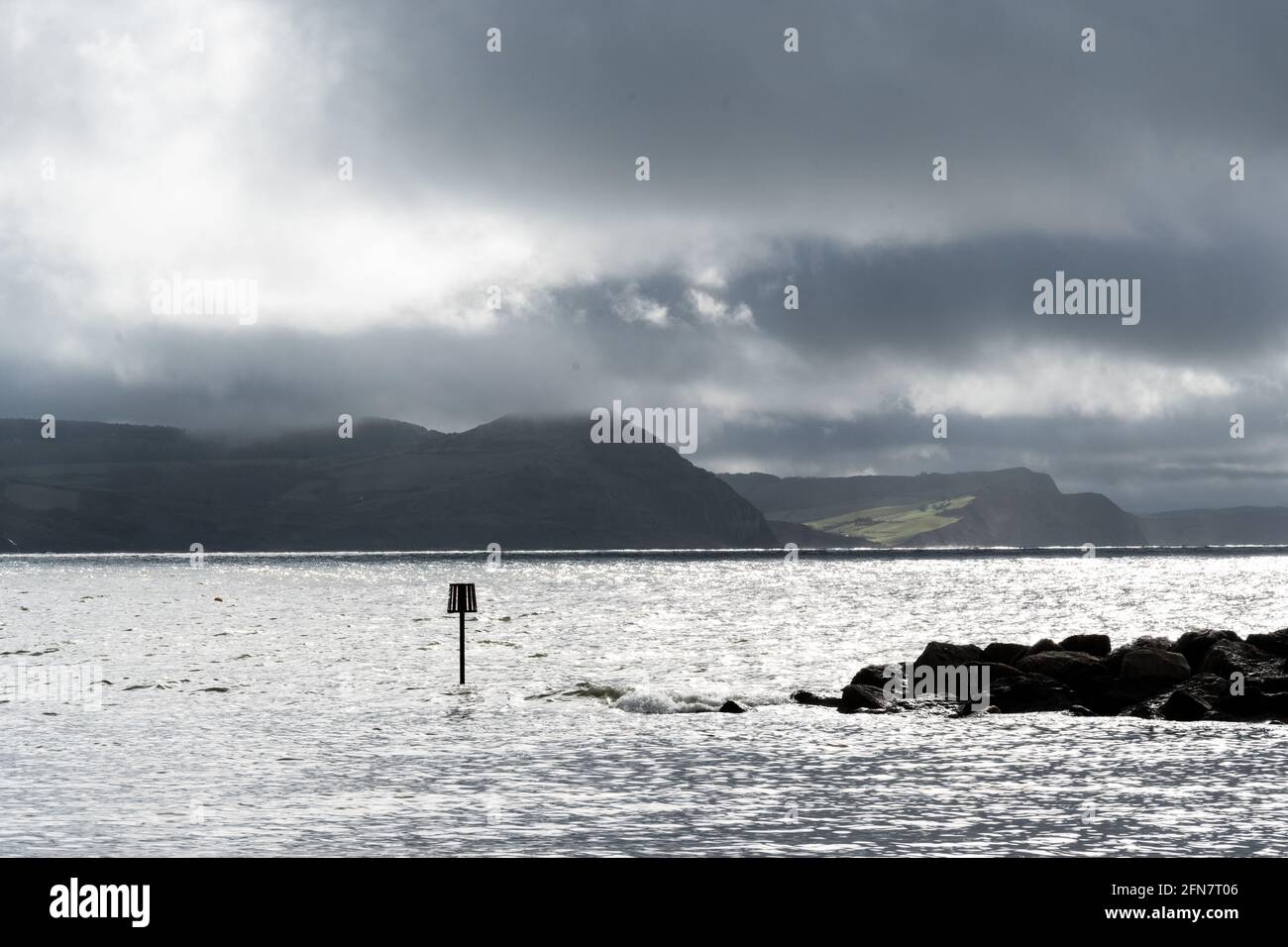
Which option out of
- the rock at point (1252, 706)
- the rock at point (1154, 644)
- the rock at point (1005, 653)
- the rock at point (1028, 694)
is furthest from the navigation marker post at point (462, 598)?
the rock at point (1252, 706)

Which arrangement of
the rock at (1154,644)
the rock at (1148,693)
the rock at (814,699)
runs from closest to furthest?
the rock at (1148,693)
the rock at (814,699)
the rock at (1154,644)

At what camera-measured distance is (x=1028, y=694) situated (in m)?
41.1

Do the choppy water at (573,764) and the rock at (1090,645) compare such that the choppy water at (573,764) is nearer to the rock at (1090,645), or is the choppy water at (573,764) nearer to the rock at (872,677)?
the rock at (872,677)

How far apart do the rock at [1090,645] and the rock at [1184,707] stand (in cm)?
1136

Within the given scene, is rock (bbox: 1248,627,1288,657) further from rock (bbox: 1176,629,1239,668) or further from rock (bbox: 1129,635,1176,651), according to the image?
rock (bbox: 1129,635,1176,651)

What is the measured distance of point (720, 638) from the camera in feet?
256

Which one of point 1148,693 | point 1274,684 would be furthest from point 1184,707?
point 1274,684

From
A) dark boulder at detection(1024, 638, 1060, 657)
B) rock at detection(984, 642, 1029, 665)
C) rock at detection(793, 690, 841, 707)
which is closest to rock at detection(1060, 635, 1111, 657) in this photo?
dark boulder at detection(1024, 638, 1060, 657)

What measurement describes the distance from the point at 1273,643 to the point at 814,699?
2085 cm

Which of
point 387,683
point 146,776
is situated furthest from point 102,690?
point 146,776

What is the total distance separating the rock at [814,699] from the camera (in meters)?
41.3

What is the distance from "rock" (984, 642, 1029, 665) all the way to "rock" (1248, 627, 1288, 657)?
909 cm
